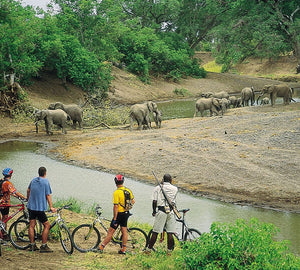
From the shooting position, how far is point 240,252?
754 centimetres

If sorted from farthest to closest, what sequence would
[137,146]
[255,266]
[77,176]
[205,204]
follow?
1. [137,146]
2. [77,176]
3. [205,204]
4. [255,266]

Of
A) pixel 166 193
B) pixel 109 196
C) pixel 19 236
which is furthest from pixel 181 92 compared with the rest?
pixel 166 193

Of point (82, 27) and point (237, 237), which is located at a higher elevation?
point (82, 27)

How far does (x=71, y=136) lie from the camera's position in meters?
26.6

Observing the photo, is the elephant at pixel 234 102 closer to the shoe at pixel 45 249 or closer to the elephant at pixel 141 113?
the elephant at pixel 141 113

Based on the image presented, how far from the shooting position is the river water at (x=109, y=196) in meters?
13.4

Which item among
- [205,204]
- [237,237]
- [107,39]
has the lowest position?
[205,204]

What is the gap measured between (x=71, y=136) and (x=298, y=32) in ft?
67.7

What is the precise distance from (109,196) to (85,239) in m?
6.43

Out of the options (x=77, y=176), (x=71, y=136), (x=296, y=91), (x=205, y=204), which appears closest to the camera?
(x=205, y=204)

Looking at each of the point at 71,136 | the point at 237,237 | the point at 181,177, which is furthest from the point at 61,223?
the point at 71,136

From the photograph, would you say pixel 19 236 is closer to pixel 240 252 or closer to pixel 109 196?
pixel 240 252

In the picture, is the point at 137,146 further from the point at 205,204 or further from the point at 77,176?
the point at 205,204

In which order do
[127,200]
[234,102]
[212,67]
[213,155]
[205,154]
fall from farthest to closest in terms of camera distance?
[212,67], [234,102], [205,154], [213,155], [127,200]
